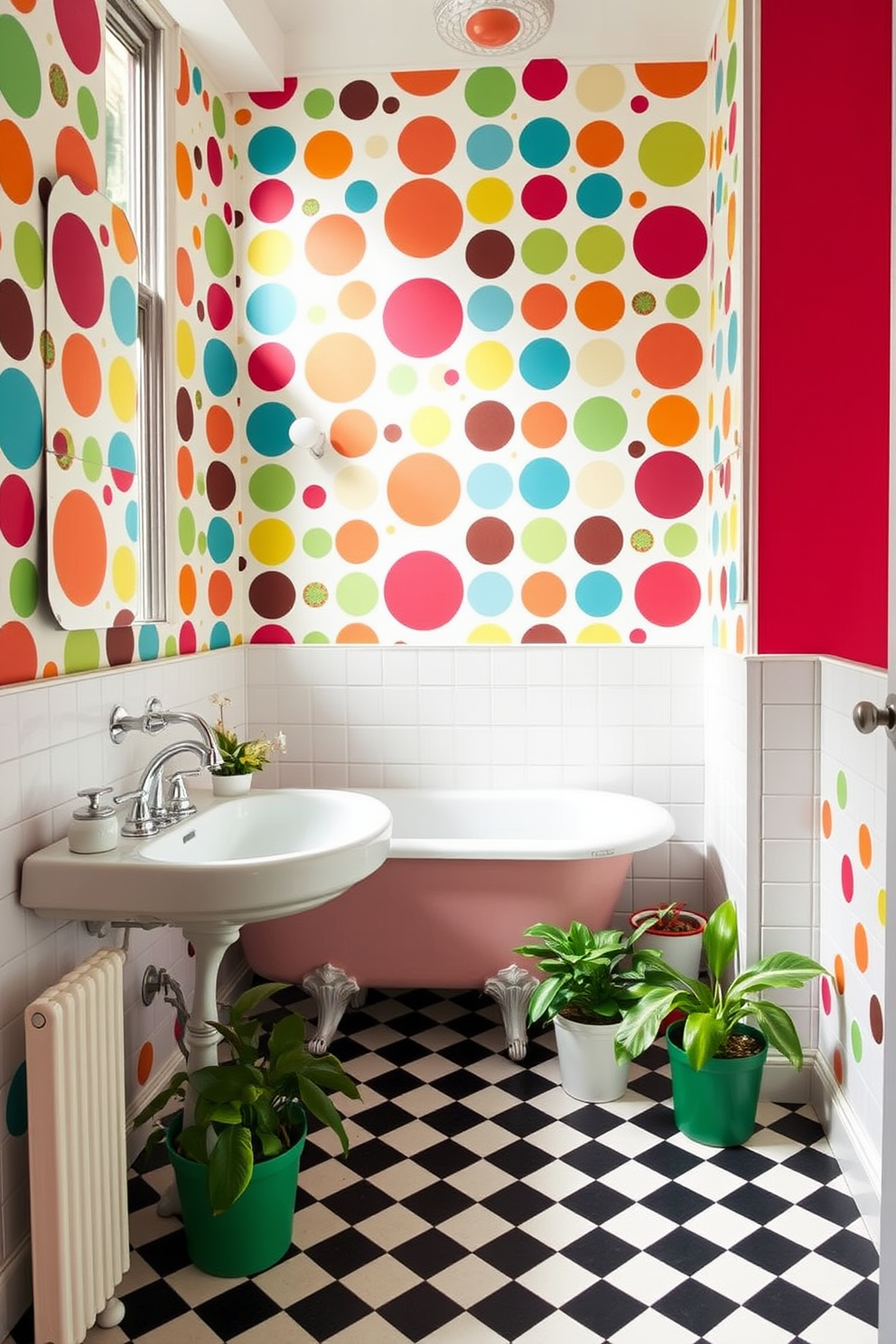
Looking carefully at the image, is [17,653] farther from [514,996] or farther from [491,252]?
[491,252]

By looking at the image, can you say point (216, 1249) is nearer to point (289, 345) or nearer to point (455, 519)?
point (455, 519)

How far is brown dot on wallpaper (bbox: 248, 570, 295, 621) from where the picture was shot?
12.2 ft

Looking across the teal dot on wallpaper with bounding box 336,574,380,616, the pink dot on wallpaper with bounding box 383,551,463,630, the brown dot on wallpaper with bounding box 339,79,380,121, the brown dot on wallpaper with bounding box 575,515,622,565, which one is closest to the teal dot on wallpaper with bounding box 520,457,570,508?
the brown dot on wallpaper with bounding box 575,515,622,565

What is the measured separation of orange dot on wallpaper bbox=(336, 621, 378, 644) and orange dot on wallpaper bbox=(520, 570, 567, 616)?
1.76 ft

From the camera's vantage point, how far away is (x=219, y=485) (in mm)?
3525

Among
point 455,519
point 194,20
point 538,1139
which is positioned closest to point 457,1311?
point 538,1139

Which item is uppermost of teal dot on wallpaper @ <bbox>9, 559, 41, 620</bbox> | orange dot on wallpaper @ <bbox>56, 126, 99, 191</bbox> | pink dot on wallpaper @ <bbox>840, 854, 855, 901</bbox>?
orange dot on wallpaper @ <bbox>56, 126, 99, 191</bbox>

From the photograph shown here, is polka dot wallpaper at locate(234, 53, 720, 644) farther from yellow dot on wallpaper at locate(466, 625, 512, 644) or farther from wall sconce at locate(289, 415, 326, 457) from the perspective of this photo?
wall sconce at locate(289, 415, 326, 457)

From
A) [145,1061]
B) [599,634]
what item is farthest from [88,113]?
[145,1061]

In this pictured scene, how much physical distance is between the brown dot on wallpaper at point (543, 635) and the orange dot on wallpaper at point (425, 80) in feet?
5.96

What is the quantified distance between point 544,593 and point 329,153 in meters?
1.66

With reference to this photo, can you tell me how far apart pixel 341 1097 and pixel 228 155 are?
3.00m

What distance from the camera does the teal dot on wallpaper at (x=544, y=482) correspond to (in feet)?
11.8

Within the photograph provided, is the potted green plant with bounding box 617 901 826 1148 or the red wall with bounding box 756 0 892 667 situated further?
the red wall with bounding box 756 0 892 667
